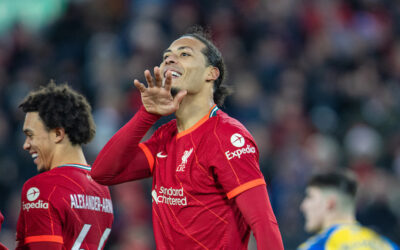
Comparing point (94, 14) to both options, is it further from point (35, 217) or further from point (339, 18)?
point (35, 217)

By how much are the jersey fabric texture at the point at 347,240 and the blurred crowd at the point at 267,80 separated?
2.85 meters

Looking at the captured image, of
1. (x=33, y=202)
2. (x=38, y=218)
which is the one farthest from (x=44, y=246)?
(x=33, y=202)

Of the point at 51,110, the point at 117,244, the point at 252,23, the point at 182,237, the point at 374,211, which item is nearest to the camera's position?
the point at 182,237

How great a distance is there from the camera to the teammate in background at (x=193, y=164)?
11.5 feet

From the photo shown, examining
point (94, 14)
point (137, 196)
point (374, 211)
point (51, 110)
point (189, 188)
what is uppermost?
point (94, 14)

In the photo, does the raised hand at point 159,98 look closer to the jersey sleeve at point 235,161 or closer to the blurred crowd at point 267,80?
the jersey sleeve at point 235,161

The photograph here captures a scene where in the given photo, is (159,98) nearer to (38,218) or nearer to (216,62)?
(216,62)

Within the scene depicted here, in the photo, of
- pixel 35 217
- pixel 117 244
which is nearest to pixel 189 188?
pixel 35 217

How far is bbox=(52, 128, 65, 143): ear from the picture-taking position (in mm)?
4297

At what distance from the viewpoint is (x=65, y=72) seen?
10.4 meters

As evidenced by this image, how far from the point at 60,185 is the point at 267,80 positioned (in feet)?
23.2

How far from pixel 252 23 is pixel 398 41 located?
8.76 ft

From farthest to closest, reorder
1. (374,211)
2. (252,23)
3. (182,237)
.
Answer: (252,23) → (374,211) → (182,237)

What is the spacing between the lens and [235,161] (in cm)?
353
